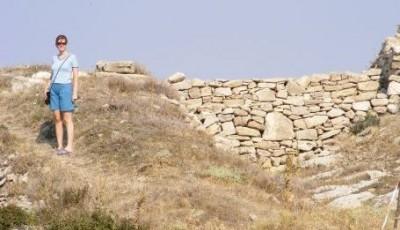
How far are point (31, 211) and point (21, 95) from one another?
6660 millimetres

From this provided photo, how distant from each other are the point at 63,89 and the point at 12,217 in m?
3.37

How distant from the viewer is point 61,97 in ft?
35.1

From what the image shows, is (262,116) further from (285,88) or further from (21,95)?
(21,95)

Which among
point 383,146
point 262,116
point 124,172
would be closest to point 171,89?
point 262,116

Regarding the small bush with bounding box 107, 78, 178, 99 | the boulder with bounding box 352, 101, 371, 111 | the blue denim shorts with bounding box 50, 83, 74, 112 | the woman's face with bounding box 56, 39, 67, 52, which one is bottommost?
the boulder with bounding box 352, 101, 371, 111

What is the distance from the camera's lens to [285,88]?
58.6ft

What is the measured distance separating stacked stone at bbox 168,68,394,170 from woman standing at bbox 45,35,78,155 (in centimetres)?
624

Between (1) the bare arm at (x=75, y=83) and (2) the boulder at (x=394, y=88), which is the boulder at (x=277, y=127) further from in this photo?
(1) the bare arm at (x=75, y=83)

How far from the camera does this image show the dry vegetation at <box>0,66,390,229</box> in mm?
8109

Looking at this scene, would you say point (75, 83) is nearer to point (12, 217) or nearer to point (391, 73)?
point (12, 217)

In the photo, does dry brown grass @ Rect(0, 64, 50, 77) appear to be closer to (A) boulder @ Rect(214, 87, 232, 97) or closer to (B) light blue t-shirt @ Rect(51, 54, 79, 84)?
(A) boulder @ Rect(214, 87, 232, 97)

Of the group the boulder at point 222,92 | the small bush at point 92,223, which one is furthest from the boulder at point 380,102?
the small bush at point 92,223

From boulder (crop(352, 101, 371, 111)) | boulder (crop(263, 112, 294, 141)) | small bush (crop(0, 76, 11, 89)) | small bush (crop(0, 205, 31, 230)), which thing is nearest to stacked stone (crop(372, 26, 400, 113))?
boulder (crop(352, 101, 371, 111))

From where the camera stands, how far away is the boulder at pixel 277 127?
55.8ft
